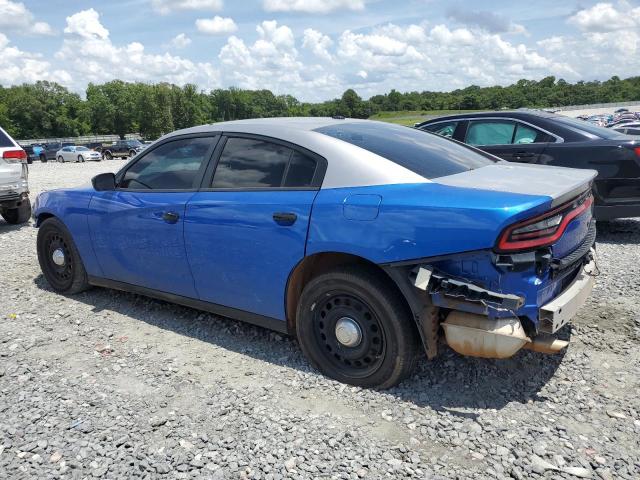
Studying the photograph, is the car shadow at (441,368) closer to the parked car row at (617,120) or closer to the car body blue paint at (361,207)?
the car body blue paint at (361,207)

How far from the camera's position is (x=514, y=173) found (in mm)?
3436

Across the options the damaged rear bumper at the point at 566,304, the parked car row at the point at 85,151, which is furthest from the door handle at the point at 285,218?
the parked car row at the point at 85,151

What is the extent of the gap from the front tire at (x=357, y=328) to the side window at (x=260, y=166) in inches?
27.2

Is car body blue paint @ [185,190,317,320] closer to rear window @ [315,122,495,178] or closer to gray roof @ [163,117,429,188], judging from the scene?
gray roof @ [163,117,429,188]

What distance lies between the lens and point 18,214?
9.07m

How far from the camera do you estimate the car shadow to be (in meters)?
3.06

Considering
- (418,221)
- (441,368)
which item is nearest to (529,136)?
(441,368)

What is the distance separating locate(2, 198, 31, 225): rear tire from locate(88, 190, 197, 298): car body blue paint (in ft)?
17.7

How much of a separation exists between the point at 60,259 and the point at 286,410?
3.16 meters

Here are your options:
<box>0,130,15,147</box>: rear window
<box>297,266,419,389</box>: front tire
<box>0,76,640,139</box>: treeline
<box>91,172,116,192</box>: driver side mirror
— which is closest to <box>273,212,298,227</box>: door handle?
<box>297,266,419,389</box>: front tire

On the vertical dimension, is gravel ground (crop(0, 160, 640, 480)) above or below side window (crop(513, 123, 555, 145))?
below

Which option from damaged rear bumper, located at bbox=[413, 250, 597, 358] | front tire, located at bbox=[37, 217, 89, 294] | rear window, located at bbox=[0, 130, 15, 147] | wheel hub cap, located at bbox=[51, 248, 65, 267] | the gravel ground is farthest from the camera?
rear window, located at bbox=[0, 130, 15, 147]

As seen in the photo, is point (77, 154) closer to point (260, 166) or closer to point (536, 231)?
point (260, 166)

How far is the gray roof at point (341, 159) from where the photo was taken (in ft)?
10.2
